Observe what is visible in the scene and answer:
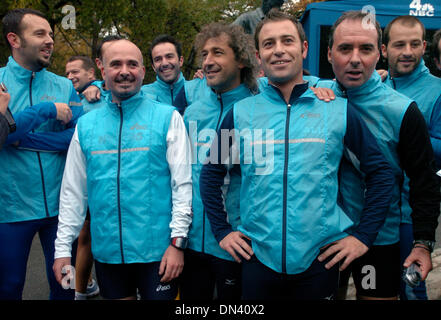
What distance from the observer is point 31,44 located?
8.67 ft

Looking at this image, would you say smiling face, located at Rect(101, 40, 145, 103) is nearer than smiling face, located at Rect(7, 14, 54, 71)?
Yes

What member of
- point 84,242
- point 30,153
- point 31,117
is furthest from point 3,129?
point 84,242

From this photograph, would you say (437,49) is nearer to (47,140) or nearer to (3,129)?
(47,140)

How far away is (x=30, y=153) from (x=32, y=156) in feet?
0.08

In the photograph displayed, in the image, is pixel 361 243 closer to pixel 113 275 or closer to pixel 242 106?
pixel 242 106

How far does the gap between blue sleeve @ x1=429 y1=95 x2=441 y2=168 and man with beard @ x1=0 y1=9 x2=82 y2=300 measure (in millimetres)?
2356

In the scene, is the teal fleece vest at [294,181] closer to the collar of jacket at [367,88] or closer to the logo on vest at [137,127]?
the collar of jacket at [367,88]

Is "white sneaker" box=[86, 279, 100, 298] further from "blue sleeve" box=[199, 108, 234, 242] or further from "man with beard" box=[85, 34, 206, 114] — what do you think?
"blue sleeve" box=[199, 108, 234, 242]

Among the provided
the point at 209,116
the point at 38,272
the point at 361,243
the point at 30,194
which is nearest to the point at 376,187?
the point at 361,243

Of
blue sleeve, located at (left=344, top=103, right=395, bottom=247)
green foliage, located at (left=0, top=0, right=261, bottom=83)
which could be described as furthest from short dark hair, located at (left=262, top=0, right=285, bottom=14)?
green foliage, located at (left=0, top=0, right=261, bottom=83)

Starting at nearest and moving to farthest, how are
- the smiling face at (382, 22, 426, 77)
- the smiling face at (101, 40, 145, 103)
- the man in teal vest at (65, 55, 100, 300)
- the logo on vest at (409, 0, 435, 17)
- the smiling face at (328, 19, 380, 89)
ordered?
the smiling face at (328, 19, 380, 89), the smiling face at (101, 40, 145, 103), the smiling face at (382, 22, 426, 77), the man in teal vest at (65, 55, 100, 300), the logo on vest at (409, 0, 435, 17)

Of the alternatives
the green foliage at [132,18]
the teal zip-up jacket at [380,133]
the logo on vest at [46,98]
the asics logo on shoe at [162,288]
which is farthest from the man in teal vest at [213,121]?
the green foliage at [132,18]

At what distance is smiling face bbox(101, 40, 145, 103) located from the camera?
2.26 m
